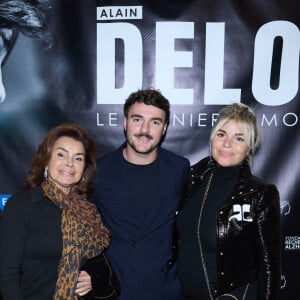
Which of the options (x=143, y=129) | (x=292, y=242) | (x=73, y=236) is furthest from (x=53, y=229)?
(x=292, y=242)

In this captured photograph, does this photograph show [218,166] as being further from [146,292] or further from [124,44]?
[124,44]

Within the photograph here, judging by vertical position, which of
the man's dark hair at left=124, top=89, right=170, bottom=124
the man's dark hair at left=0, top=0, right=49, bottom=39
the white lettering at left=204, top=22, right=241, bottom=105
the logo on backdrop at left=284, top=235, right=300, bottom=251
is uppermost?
the man's dark hair at left=0, top=0, right=49, bottom=39

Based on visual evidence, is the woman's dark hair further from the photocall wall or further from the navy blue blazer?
the photocall wall

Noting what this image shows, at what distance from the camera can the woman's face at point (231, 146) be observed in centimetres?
196

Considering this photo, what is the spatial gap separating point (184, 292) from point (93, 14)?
186 cm

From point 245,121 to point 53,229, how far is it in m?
1.06

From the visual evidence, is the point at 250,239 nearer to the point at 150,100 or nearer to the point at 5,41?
the point at 150,100

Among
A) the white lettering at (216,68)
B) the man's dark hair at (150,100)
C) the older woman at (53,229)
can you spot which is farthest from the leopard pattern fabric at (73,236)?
the white lettering at (216,68)

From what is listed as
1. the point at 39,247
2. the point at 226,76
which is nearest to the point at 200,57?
the point at 226,76

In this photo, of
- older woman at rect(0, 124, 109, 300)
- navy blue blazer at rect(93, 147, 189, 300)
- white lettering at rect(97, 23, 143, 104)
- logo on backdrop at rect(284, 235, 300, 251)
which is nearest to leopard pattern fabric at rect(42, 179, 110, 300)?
older woman at rect(0, 124, 109, 300)

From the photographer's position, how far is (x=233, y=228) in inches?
74.0

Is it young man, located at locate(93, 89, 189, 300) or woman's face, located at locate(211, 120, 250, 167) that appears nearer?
woman's face, located at locate(211, 120, 250, 167)

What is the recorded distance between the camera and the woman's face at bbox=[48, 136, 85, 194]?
1.92 metres

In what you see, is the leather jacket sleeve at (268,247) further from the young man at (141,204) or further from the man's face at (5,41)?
the man's face at (5,41)
